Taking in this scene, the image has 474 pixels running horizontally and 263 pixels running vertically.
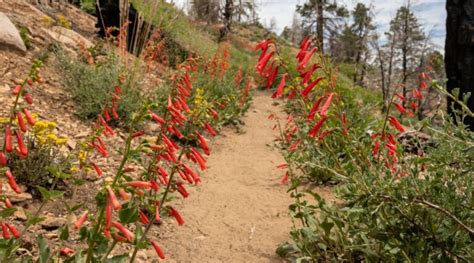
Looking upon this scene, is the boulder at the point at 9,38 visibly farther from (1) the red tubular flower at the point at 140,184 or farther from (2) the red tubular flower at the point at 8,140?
(1) the red tubular flower at the point at 140,184

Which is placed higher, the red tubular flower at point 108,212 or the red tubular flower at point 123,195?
the red tubular flower at point 123,195

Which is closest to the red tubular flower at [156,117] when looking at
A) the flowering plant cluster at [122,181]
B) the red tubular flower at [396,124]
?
the flowering plant cluster at [122,181]

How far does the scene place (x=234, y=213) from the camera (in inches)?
149

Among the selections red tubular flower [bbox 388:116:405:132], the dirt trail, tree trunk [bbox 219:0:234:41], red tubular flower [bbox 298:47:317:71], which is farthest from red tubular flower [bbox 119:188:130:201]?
tree trunk [bbox 219:0:234:41]

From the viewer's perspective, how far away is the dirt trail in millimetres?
3064

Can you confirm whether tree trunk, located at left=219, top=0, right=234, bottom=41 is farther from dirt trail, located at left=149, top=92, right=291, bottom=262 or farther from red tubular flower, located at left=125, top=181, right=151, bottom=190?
red tubular flower, located at left=125, top=181, right=151, bottom=190

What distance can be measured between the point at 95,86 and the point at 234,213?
258 centimetres

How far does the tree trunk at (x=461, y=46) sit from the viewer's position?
5.42m

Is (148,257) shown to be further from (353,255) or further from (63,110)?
(63,110)

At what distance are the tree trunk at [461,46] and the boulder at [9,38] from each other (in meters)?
6.00

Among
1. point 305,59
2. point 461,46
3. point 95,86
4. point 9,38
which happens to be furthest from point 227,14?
point 305,59

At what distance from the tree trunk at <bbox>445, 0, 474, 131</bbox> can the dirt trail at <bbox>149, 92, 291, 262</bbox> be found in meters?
2.73

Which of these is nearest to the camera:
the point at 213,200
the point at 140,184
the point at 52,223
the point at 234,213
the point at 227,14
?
the point at 140,184

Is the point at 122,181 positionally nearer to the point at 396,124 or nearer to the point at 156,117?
the point at 156,117
